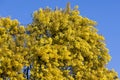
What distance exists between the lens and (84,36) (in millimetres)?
58281

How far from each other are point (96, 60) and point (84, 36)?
2.73m

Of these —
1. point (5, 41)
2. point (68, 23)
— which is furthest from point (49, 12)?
point (5, 41)

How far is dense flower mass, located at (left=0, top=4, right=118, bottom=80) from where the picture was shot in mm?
53625

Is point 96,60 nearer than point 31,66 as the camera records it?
No

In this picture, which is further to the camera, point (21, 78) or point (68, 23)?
point (68, 23)

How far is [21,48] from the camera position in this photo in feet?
180

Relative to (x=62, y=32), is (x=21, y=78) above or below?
below

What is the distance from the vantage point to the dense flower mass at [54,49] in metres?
53.6

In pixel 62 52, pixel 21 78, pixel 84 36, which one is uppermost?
pixel 84 36

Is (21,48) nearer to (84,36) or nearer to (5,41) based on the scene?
→ (5,41)

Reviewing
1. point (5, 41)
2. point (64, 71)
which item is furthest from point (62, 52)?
point (5, 41)

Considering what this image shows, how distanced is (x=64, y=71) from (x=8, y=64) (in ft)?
19.1

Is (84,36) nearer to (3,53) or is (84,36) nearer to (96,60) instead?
(96,60)

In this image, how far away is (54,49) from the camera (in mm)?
54656
